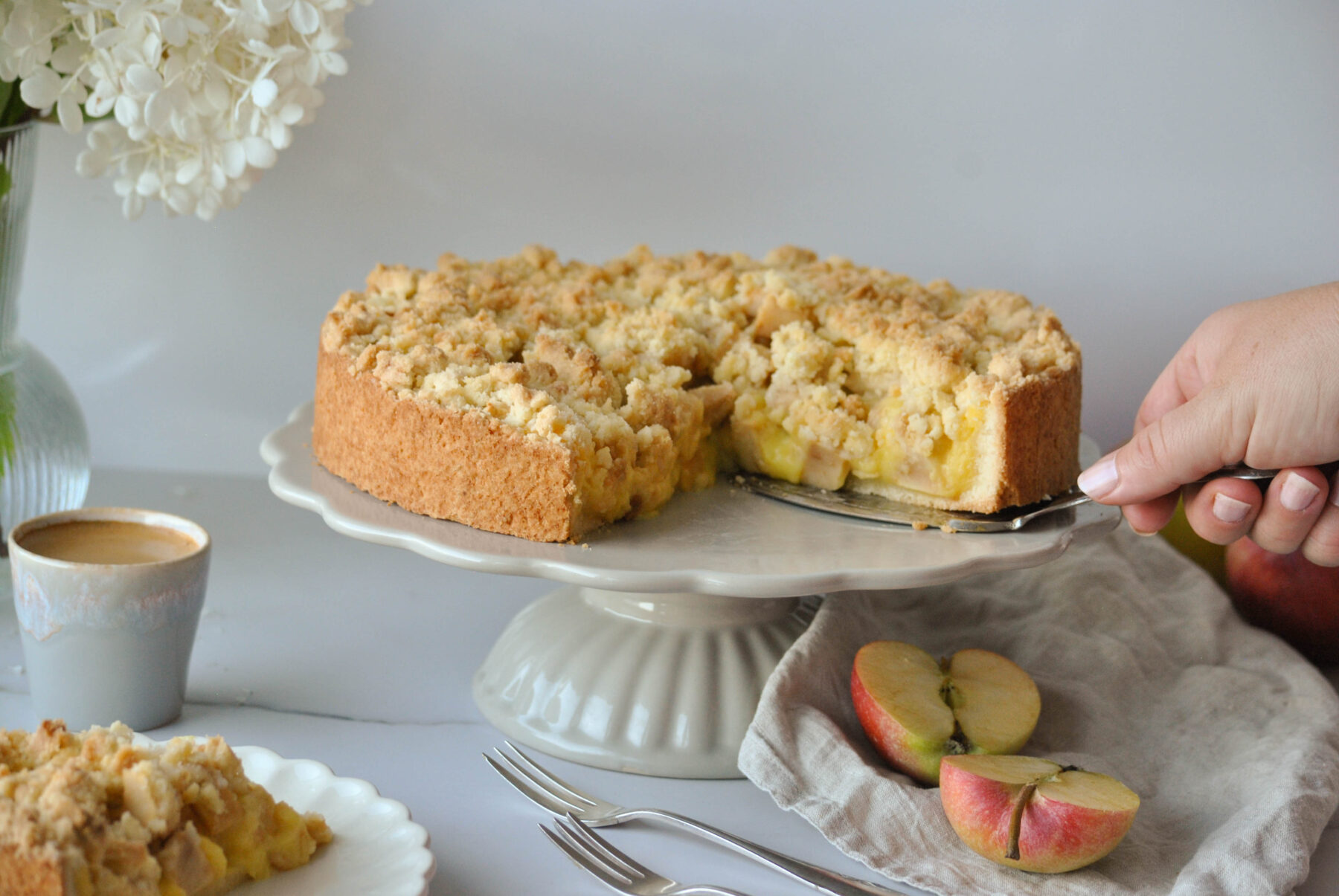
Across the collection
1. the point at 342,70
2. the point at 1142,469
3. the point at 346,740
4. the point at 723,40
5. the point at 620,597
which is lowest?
the point at 346,740

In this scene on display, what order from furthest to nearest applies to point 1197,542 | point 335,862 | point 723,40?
1. point 723,40
2. point 1197,542
3. point 335,862

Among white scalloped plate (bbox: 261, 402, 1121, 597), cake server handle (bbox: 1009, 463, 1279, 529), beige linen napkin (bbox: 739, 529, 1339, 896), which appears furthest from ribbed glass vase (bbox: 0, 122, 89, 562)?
cake server handle (bbox: 1009, 463, 1279, 529)

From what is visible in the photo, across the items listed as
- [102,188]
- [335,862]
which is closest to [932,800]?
[335,862]

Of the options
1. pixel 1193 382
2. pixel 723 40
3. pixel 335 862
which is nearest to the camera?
pixel 335 862

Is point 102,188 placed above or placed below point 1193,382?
above

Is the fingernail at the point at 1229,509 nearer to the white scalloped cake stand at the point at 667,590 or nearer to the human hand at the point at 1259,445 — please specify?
the human hand at the point at 1259,445

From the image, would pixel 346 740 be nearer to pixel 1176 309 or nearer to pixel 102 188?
pixel 102 188
